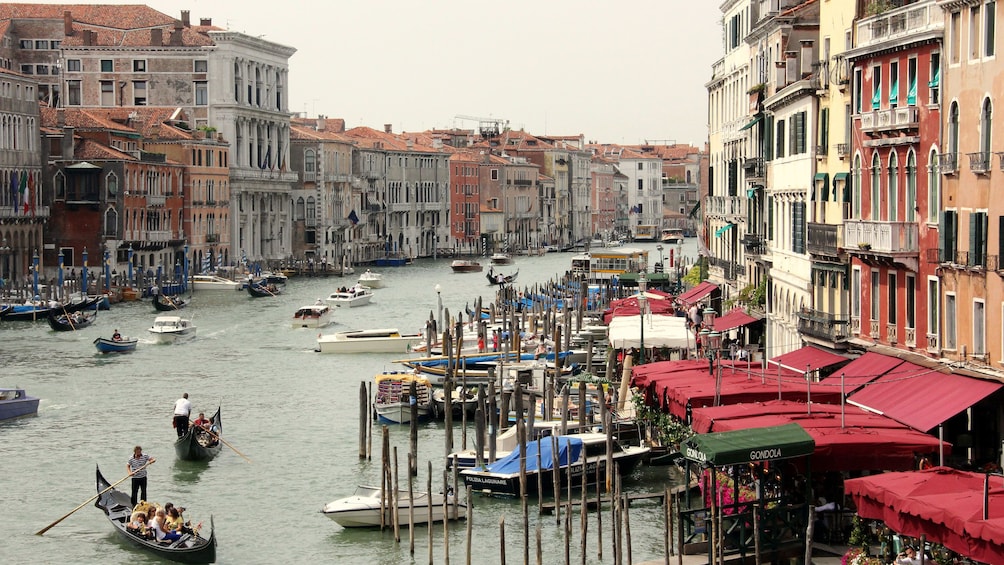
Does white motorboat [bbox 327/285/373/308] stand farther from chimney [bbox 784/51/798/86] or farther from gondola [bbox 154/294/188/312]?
chimney [bbox 784/51/798/86]

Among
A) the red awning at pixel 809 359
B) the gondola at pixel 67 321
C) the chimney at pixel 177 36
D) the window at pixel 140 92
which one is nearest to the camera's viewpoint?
the red awning at pixel 809 359

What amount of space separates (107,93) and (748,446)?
53.3 m

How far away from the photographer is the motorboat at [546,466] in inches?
645

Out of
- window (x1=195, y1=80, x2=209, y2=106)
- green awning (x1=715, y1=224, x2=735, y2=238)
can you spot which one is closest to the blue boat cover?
green awning (x1=715, y1=224, x2=735, y2=238)

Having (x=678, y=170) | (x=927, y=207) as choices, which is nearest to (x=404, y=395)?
(x=927, y=207)

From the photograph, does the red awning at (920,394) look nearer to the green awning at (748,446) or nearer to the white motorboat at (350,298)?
the green awning at (748,446)

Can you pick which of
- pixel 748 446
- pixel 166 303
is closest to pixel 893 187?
pixel 748 446

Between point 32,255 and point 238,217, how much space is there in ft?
47.1

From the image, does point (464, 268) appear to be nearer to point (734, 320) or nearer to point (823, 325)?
point (734, 320)

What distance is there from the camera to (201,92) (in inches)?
2422

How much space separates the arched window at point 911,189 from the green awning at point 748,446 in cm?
370

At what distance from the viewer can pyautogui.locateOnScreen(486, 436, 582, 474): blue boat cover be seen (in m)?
16.4

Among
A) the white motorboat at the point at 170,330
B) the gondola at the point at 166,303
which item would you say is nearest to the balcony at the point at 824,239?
the white motorboat at the point at 170,330

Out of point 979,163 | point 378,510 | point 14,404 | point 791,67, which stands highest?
point 791,67
